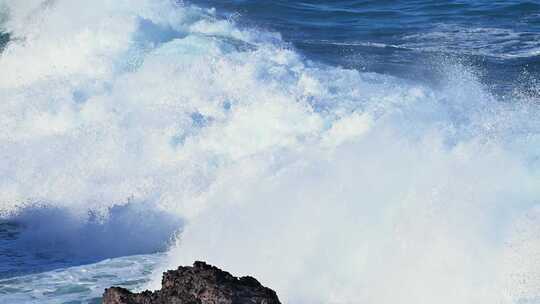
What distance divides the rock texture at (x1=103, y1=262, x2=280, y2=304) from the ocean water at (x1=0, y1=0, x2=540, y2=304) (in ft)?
10.8

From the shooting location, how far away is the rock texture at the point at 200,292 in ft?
21.8

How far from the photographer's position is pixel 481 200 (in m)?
11.9

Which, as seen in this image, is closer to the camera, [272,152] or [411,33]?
[272,152]

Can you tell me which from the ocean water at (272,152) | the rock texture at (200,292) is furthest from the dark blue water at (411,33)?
the rock texture at (200,292)

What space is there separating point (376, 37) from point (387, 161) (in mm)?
8502

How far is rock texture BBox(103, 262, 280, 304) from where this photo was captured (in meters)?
6.65

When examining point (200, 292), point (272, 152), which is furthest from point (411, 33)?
point (200, 292)

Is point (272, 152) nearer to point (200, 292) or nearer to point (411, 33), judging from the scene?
point (200, 292)

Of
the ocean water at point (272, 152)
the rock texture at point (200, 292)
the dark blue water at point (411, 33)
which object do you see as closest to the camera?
the rock texture at point (200, 292)

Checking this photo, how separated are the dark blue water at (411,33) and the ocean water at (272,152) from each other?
8 centimetres

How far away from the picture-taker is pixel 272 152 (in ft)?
47.0

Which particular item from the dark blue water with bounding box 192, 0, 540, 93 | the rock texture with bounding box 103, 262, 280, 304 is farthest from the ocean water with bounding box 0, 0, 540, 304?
the rock texture with bounding box 103, 262, 280, 304

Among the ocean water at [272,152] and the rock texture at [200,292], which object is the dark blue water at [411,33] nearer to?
the ocean water at [272,152]

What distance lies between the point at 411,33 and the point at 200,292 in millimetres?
15394
